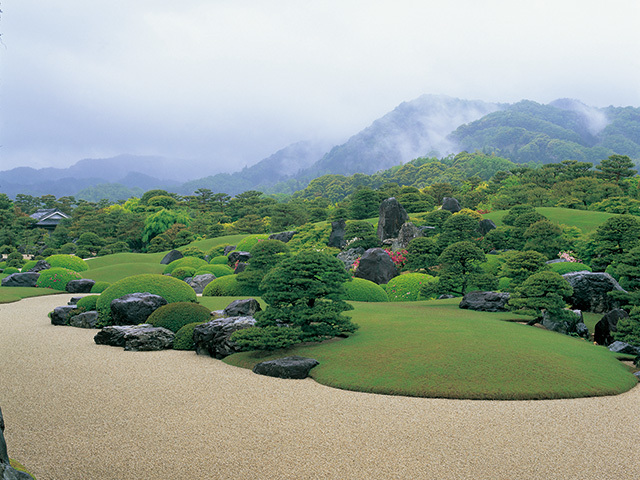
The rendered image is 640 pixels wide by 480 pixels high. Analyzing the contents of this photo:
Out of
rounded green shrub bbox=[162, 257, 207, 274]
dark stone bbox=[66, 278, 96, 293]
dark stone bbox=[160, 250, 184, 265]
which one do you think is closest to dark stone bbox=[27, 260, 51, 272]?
dark stone bbox=[160, 250, 184, 265]

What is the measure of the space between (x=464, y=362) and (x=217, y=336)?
184 inches

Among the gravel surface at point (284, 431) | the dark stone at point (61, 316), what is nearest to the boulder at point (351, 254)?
the dark stone at point (61, 316)

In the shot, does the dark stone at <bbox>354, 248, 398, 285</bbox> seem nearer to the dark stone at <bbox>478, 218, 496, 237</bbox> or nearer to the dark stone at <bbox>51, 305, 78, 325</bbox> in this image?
the dark stone at <bbox>478, 218, 496, 237</bbox>

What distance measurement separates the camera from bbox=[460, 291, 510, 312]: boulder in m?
12.7

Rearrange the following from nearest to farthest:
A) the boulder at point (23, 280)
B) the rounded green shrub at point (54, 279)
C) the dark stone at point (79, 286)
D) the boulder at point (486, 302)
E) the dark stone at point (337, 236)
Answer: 1. the boulder at point (486, 302)
2. the dark stone at point (79, 286)
3. the rounded green shrub at point (54, 279)
4. the boulder at point (23, 280)
5. the dark stone at point (337, 236)

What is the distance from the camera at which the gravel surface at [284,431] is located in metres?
4.01

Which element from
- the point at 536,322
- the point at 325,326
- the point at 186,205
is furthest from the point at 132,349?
the point at 186,205

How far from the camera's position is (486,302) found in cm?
1284

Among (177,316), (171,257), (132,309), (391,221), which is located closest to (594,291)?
(177,316)

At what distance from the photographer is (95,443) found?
450cm

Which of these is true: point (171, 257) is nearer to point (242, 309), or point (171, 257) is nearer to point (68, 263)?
point (68, 263)

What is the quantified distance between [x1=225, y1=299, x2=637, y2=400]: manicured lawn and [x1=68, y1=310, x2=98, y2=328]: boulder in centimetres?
563

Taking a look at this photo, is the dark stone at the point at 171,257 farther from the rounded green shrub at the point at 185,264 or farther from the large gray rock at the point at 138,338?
the large gray rock at the point at 138,338

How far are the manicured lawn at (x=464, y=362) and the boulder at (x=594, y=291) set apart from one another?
310cm
